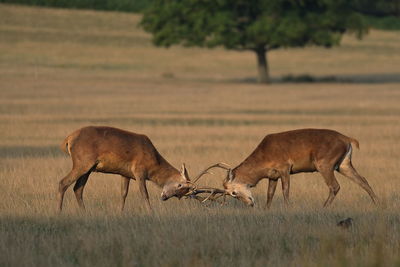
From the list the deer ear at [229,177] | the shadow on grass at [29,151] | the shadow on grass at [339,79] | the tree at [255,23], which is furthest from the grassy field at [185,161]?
the tree at [255,23]

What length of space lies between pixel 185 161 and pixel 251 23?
4684cm

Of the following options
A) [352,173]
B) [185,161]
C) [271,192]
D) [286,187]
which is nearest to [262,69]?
[185,161]

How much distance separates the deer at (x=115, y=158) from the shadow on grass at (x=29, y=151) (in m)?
7.87

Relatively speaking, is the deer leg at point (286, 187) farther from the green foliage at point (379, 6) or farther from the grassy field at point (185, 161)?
the green foliage at point (379, 6)

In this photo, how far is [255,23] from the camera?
6303 cm

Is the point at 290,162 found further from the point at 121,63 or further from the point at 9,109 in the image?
the point at 121,63

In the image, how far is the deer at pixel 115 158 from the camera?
12578mm

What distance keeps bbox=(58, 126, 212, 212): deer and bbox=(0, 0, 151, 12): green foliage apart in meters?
87.4

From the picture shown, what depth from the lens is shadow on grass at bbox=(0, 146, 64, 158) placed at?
2058 cm

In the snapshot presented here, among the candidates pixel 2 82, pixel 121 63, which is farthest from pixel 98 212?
pixel 121 63

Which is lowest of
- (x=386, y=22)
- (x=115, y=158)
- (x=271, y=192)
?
(x=386, y=22)

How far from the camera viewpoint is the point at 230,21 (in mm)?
62844

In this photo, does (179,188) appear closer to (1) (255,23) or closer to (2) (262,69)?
(1) (255,23)

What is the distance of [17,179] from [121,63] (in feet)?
209
